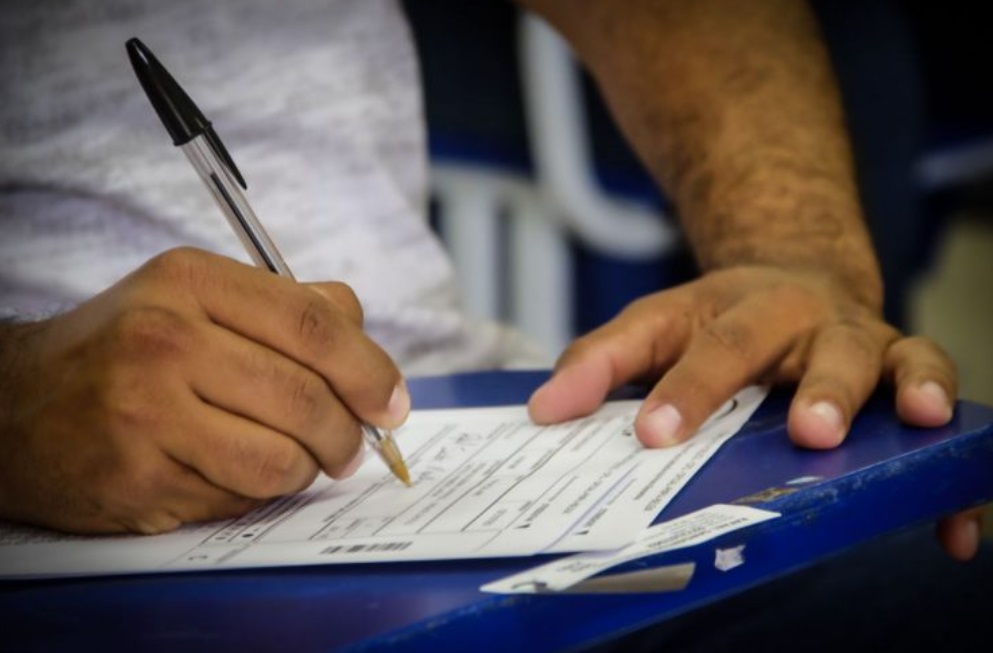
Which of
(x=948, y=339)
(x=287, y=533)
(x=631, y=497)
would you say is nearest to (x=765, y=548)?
(x=631, y=497)

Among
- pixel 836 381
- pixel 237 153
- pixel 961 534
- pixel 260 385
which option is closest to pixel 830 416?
pixel 836 381

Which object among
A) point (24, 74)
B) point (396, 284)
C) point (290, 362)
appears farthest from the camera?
point (396, 284)

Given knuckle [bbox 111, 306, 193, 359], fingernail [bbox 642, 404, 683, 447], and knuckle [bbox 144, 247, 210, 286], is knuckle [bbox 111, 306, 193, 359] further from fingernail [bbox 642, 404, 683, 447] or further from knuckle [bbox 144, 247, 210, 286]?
fingernail [bbox 642, 404, 683, 447]

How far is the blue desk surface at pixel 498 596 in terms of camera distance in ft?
1.41

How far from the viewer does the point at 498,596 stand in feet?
1.41

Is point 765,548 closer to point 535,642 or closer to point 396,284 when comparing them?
point 535,642

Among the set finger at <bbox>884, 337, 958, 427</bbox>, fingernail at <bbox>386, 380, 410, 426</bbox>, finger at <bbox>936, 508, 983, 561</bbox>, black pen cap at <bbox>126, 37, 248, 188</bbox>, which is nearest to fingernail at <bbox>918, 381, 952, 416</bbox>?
finger at <bbox>884, 337, 958, 427</bbox>

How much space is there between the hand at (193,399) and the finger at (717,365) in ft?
0.47

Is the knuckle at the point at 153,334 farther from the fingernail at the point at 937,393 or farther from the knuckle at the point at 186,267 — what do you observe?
the fingernail at the point at 937,393

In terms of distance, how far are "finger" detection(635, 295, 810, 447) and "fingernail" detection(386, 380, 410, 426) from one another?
12 centimetres

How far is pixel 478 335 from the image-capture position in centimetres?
96

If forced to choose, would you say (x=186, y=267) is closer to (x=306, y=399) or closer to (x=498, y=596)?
(x=306, y=399)

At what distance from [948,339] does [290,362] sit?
2.73 m

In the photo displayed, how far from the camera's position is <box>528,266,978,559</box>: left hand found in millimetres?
617
